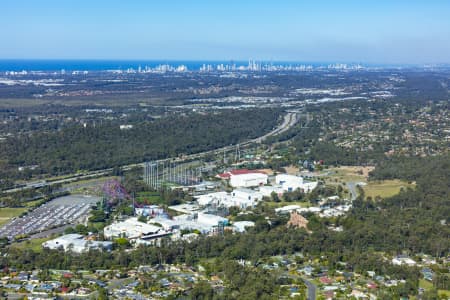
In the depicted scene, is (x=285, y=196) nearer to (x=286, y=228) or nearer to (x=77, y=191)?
(x=286, y=228)

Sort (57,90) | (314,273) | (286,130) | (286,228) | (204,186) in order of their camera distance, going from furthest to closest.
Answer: (57,90), (286,130), (204,186), (286,228), (314,273)

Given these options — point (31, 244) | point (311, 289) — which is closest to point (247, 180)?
point (31, 244)

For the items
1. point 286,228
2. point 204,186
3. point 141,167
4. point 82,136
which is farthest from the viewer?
point 82,136

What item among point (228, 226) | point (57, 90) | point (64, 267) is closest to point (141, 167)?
point (228, 226)

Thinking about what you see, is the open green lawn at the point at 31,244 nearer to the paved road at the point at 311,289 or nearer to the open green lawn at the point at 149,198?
the open green lawn at the point at 149,198

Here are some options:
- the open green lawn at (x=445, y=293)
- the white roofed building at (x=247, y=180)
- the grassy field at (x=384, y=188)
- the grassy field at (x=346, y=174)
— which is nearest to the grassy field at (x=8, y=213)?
the white roofed building at (x=247, y=180)

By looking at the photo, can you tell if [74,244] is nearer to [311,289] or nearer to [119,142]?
[311,289]
